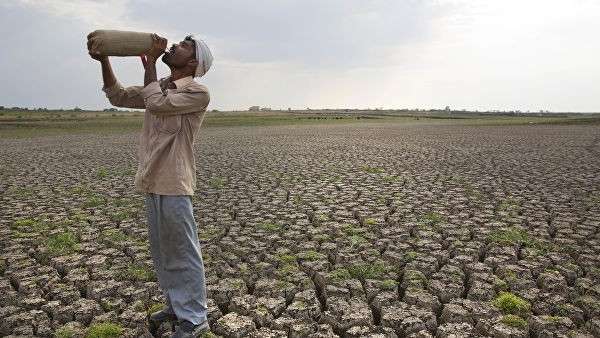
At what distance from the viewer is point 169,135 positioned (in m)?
2.63

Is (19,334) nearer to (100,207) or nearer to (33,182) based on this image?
(100,207)

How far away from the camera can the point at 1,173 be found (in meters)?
10.5

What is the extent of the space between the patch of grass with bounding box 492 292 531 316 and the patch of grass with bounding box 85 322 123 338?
2519 mm

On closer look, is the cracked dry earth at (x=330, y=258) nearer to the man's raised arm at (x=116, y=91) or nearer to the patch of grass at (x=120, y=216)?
the patch of grass at (x=120, y=216)

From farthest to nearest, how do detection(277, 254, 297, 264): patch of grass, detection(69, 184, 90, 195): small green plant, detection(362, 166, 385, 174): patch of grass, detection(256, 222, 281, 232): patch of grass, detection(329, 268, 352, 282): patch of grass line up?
detection(362, 166, 385, 174): patch of grass < detection(69, 184, 90, 195): small green plant < detection(256, 222, 281, 232): patch of grass < detection(277, 254, 297, 264): patch of grass < detection(329, 268, 352, 282): patch of grass

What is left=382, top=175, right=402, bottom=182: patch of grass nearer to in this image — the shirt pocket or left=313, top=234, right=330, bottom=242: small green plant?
left=313, top=234, right=330, bottom=242: small green plant

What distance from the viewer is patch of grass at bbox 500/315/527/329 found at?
2934mm

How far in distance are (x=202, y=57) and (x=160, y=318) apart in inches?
65.8

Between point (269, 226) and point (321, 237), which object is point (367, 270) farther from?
point (269, 226)

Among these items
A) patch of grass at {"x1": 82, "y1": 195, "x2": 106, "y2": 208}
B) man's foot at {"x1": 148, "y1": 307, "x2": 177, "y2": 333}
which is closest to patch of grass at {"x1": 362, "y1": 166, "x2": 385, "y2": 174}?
patch of grass at {"x1": 82, "y1": 195, "x2": 106, "y2": 208}

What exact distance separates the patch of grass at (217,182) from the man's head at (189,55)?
5908mm

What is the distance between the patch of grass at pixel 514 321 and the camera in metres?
2.93

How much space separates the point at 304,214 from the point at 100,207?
2.98 metres

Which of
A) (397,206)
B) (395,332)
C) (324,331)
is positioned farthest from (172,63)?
(397,206)
